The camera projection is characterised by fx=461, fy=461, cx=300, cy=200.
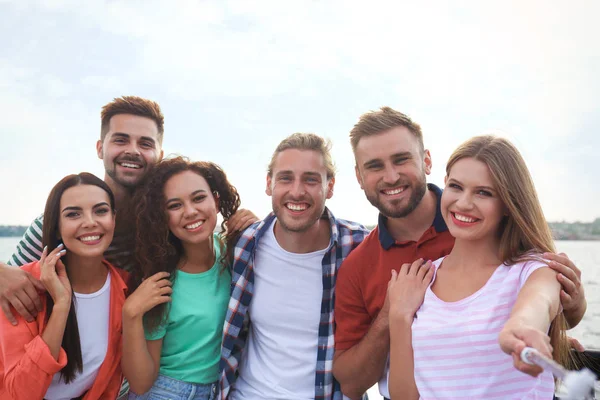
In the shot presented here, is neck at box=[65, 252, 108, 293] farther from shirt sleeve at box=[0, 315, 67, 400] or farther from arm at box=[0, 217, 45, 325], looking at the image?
shirt sleeve at box=[0, 315, 67, 400]

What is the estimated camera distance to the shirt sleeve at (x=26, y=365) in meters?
2.67

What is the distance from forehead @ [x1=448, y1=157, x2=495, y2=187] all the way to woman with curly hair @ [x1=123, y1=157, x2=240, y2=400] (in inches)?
72.2

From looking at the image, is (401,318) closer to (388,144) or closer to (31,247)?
(388,144)

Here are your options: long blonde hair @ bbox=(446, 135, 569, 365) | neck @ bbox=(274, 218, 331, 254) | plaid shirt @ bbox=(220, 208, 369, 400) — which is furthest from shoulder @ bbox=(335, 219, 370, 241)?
long blonde hair @ bbox=(446, 135, 569, 365)

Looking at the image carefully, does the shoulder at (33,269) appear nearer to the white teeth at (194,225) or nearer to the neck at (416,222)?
the white teeth at (194,225)

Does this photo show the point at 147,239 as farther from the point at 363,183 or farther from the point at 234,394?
the point at 363,183

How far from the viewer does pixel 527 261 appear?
88.4 inches

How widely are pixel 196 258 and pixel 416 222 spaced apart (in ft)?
5.40

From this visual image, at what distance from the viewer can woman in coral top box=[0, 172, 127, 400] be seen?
272 centimetres

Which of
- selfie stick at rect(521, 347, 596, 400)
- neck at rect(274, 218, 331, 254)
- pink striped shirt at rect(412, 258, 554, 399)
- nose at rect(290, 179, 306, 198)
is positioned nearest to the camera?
selfie stick at rect(521, 347, 596, 400)

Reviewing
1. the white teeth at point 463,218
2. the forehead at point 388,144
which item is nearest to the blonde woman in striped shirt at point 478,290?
the white teeth at point 463,218

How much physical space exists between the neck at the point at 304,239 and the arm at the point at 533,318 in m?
1.62

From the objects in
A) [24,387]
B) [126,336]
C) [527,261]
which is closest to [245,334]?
[126,336]

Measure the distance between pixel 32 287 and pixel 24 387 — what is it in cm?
59
